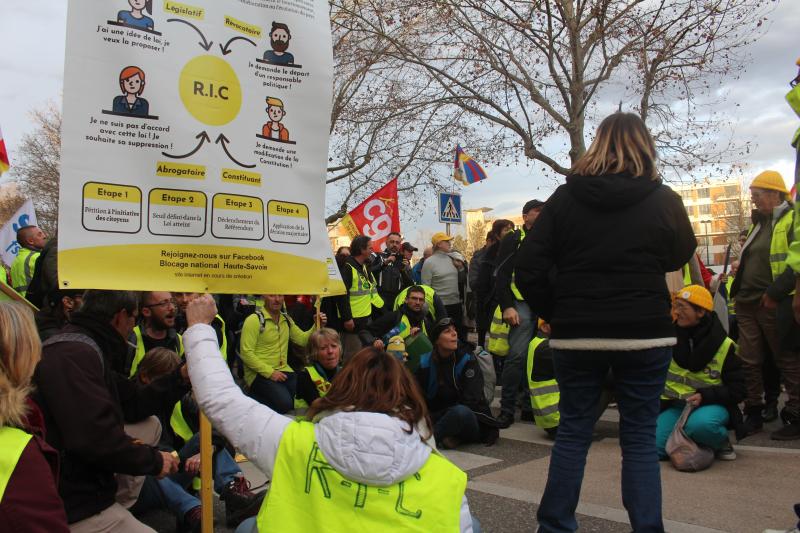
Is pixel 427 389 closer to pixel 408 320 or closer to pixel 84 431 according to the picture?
pixel 408 320

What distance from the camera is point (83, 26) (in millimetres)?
2742

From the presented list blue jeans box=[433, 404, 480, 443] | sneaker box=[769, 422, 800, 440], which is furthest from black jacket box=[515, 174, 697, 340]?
sneaker box=[769, 422, 800, 440]

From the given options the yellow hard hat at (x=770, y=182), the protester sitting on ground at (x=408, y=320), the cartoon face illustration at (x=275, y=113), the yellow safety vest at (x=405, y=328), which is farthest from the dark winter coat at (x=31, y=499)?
the yellow hard hat at (x=770, y=182)

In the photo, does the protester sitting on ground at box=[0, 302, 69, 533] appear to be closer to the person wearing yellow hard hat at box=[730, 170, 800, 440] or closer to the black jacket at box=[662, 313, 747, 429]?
the black jacket at box=[662, 313, 747, 429]

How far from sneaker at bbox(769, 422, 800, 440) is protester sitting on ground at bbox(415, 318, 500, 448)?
2114 millimetres

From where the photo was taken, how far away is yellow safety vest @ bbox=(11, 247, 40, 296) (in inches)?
311

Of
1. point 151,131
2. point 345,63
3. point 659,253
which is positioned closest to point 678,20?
point 345,63

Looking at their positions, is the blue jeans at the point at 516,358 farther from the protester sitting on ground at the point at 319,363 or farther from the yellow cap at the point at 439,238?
the yellow cap at the point at 439,238

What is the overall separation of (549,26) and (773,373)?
8.72 metres

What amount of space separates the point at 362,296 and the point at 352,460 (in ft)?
21.2

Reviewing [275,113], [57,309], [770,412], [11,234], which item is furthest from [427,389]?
[11,234]

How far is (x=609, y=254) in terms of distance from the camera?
117 inches

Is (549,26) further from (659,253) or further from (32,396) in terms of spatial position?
(32,396)

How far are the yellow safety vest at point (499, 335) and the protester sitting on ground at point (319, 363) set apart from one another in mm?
1496
